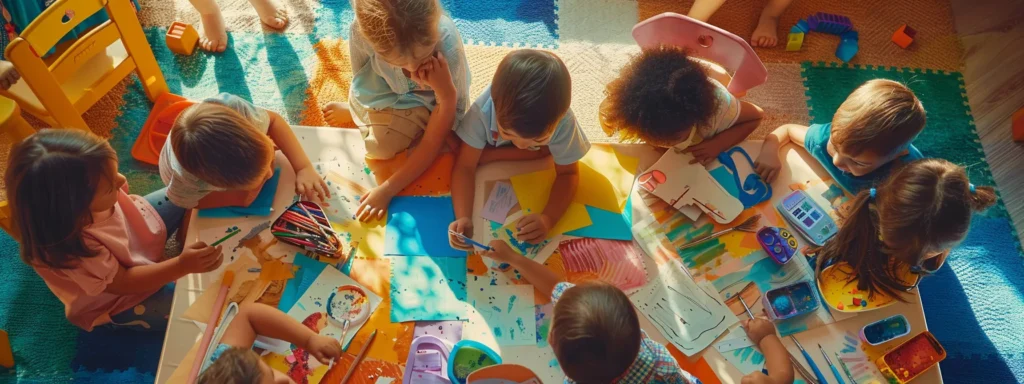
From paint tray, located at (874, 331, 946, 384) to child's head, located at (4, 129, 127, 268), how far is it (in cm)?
183

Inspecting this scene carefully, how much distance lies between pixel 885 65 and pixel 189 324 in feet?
8.46

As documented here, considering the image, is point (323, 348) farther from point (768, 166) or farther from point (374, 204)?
point (768, 166)

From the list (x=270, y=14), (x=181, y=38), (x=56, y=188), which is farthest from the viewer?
(x=270, y=14)

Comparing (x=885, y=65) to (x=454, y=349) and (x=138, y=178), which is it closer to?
(x=454, y=349)

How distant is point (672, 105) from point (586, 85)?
87 centimetres

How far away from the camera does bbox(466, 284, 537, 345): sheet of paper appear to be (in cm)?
155

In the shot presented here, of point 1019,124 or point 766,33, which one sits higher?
point 766,33

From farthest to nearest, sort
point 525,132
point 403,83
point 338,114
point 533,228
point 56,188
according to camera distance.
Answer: point 338,114 < point 403,83 < point 533,228 < point 525,132 < point 56,188

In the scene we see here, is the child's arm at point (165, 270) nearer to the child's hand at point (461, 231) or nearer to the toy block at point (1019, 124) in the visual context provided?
the child's hand at point (461, 231)

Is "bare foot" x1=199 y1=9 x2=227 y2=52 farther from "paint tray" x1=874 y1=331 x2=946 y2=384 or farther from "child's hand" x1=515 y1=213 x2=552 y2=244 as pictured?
"paint tray" x1=874 y1=331 x2=946 y2=384

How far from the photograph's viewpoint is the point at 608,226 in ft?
5.67

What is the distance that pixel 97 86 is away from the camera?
82.5 inches

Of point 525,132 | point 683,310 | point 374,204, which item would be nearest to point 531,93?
point 525,132

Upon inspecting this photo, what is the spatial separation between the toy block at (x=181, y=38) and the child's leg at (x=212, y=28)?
4 centimetres
